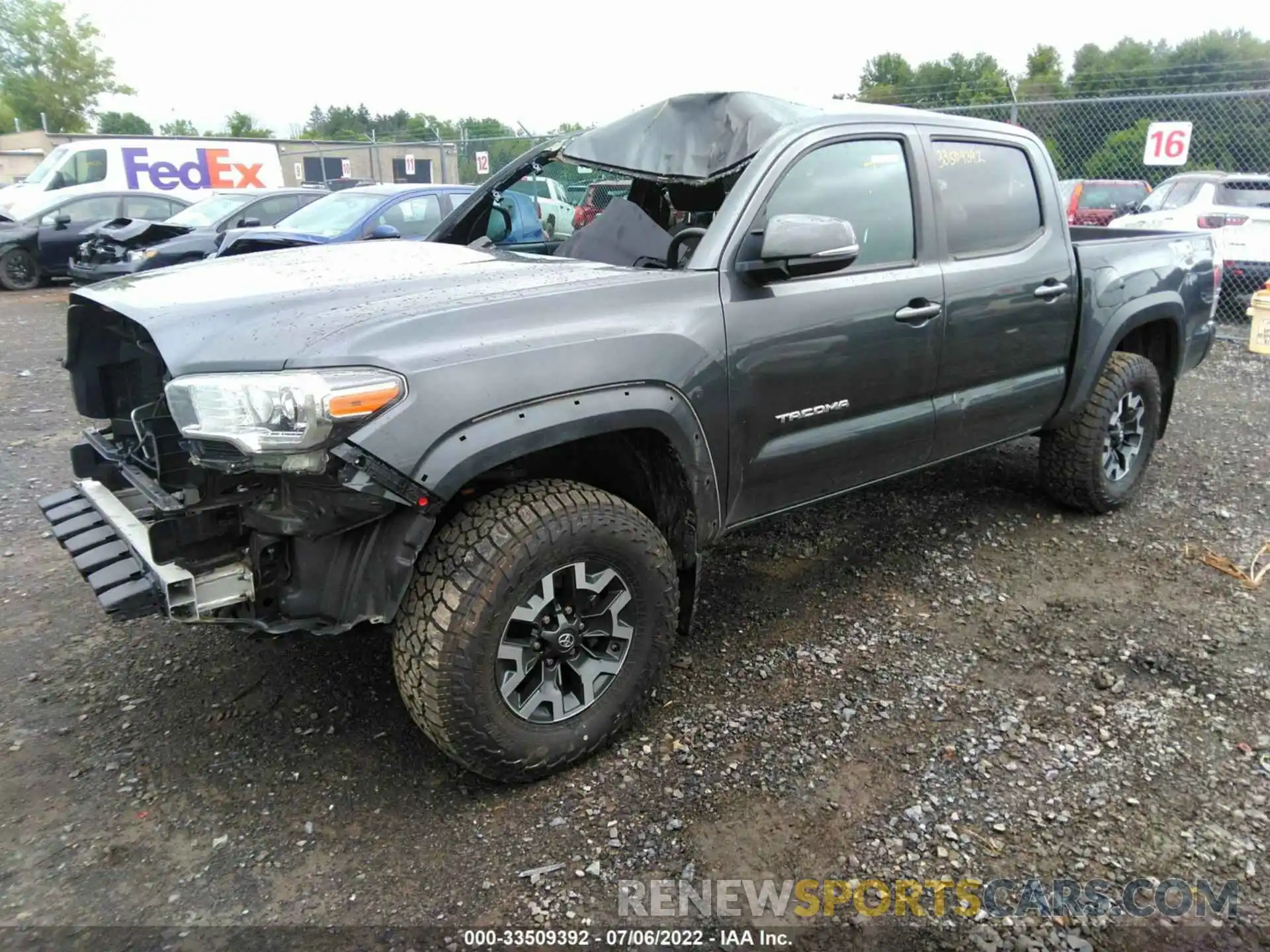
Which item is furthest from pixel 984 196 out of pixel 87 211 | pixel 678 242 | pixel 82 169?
pixel 82 169

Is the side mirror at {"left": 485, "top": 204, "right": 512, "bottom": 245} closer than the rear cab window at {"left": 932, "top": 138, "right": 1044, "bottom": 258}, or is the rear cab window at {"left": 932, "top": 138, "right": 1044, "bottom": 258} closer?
the rear cab window at {"left": 932, "top": 138, "right": 1044, "bottom": 258}

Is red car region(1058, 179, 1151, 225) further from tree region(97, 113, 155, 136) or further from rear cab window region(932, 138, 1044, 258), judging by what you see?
tree region(97, 113, 155, 136)

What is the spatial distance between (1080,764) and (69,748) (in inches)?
122

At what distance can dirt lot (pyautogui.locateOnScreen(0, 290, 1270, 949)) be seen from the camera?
7.47 ft

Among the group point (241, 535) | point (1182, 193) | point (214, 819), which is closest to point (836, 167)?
point (241, 535)

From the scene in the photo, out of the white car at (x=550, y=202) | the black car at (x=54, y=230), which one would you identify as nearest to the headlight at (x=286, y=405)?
the white car at (x=550, y=202)

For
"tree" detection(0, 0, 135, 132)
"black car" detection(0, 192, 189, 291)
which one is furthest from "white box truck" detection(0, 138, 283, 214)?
"tree" detection(0, 0, 135, 132)

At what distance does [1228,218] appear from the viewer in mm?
9969

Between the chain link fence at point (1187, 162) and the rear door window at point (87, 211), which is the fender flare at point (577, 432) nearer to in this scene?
the chain link fence at point (1187, 162)

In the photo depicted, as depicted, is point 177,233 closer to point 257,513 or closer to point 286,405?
point 257,513

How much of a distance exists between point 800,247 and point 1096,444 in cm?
248

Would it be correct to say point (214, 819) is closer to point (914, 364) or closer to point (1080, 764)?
point (1080, 764)

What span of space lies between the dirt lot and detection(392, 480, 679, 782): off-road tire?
18cm

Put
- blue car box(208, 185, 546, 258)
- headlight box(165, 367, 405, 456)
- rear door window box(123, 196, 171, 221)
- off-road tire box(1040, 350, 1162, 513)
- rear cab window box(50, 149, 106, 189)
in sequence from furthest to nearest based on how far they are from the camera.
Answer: rear cab window box(50, 149, 106, 189) < rear door window box(123, 196, 171, 221) < blue car box(208, 185, 546, 258) < off-road tire box(1040, 350, 1162, 513) < headlight box(165, 367, 405, 456)
